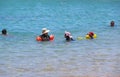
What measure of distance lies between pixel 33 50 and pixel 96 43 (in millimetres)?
4658

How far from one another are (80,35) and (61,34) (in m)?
1.65

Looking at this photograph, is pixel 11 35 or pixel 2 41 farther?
pixel 11 35

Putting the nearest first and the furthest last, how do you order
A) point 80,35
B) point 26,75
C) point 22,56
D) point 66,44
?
point 26,75 < point 22,56 < point 66,44 < point 80,35

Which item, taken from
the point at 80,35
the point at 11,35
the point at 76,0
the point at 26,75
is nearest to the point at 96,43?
the point at 80,35

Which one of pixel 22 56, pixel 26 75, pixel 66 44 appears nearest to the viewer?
pixel 26 75

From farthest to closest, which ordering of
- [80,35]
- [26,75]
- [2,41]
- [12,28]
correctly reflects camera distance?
[12,28] < [80,35] < [2,41] < [26,75]

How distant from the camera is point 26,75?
20.8m

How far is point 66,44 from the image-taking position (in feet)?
98.7

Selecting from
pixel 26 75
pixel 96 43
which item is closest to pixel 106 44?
pixel 96 43

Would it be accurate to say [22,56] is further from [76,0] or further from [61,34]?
[76,0]

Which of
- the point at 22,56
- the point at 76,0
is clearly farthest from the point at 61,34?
the point at 76,0

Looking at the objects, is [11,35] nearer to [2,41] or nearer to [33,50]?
[2,41]

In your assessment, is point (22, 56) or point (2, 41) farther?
point (2, 41)

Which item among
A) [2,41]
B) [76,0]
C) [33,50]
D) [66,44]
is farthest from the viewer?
[76,0]
